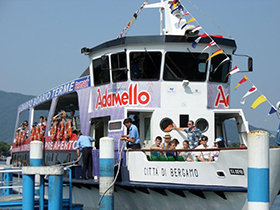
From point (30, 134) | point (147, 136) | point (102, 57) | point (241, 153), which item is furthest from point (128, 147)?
point (30, 134)

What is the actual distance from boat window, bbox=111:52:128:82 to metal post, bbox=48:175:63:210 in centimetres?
395

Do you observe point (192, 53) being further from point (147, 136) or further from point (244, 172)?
point (244, 172)

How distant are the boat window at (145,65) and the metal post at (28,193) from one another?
13.1 feet

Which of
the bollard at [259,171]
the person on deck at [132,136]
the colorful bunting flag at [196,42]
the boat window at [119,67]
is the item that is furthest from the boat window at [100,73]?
the bollard at [259,171]

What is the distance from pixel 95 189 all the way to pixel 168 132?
2129mm

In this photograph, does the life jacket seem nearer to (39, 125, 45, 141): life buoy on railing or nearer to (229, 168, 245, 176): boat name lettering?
(39, 125, 45, 141): life buoy on railing

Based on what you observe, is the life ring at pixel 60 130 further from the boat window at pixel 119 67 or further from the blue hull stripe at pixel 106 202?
the blue hull stripe at pixel 106 202

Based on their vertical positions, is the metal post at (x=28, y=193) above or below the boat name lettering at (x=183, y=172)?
below

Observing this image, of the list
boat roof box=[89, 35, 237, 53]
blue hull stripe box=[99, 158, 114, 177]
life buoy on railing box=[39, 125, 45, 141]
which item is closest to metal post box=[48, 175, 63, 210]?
blue hull stripe box=[99, 158, 114, 177]

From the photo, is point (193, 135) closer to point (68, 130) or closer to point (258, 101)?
point (258, 101)

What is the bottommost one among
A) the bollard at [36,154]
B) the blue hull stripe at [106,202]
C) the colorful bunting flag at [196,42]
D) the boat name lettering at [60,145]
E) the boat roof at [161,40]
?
the blue hull stripe at [106,202]

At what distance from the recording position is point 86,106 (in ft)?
46.0

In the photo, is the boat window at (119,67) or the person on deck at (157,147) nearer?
the person on deck at (157,147)

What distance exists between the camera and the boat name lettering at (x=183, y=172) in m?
9.97
